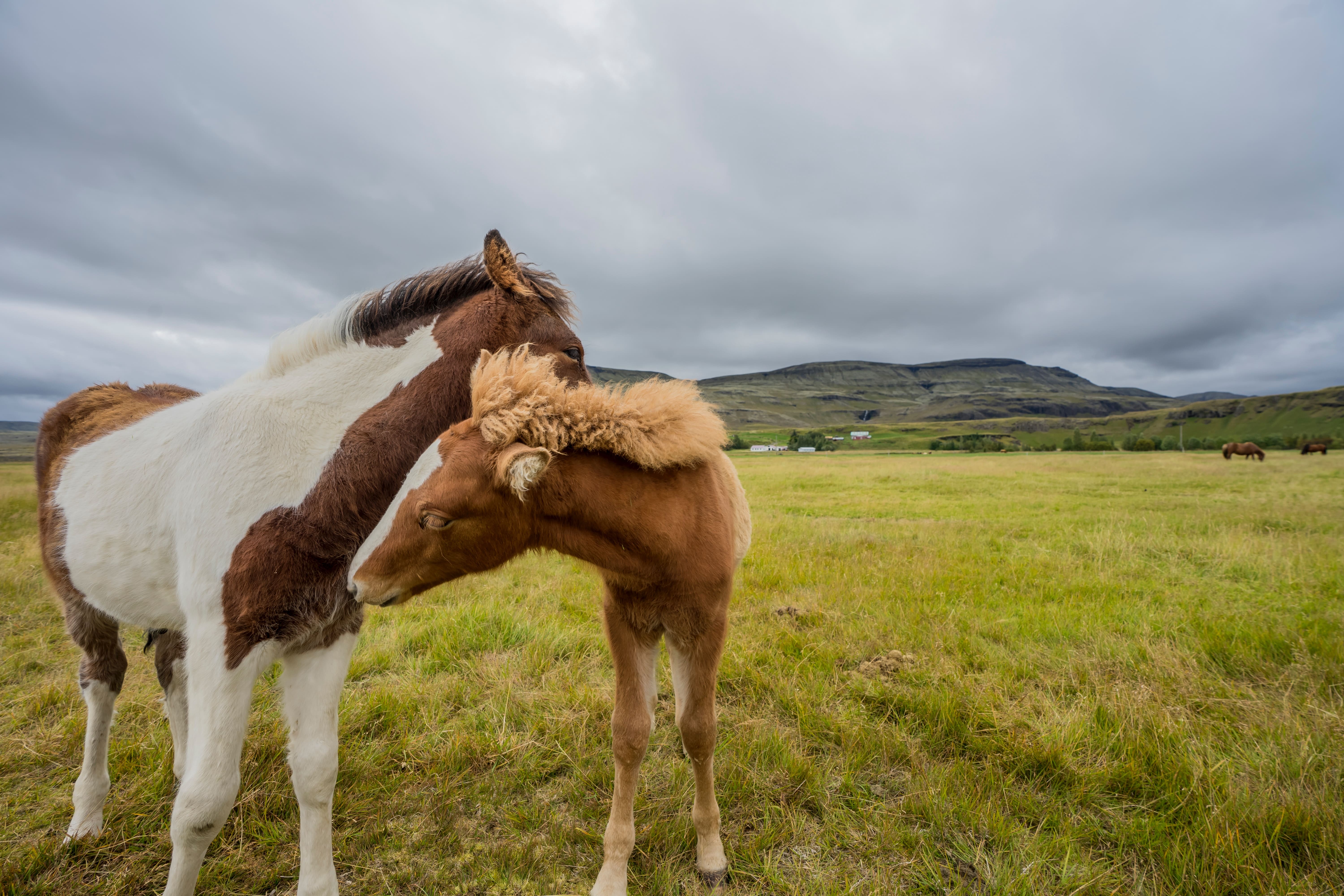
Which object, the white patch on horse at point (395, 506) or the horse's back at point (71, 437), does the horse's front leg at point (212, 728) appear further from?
the horse's back at point (71, 437)

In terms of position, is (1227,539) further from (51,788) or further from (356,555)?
(51,788)

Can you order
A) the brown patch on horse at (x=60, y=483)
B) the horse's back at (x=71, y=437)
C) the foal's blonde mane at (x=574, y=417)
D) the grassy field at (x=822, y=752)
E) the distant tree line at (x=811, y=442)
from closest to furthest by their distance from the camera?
the foal's blonde mane at (x=574, y=417) < the grassy field at (x=822, y=752) < the horse's back at (x=71, y=437) < the brown patch on horse at (x=60, y=483) < the distant tree line at (x=811, y=442)

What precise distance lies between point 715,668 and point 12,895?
136 inches

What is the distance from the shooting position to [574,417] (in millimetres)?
2223

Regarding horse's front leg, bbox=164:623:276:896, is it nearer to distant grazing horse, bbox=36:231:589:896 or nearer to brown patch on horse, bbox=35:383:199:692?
distant grazing horse, bbox=36:231:589:896

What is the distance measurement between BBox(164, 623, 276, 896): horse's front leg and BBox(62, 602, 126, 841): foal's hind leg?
148 centimetres

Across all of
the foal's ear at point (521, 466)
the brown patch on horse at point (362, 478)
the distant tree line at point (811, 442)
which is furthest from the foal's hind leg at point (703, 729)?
the distant tree line at point (811, 442)

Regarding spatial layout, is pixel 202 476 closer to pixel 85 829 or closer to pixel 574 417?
pixel 574 417

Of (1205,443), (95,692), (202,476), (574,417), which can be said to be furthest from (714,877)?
(1205,443)

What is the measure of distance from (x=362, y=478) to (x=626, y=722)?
72.8 inches

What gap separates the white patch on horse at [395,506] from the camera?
2.09 meters

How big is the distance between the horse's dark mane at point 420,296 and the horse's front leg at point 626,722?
1859mm

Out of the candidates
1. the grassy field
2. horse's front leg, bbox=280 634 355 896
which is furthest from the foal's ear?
the grassy field

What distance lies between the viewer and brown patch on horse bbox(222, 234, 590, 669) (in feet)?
6.49
